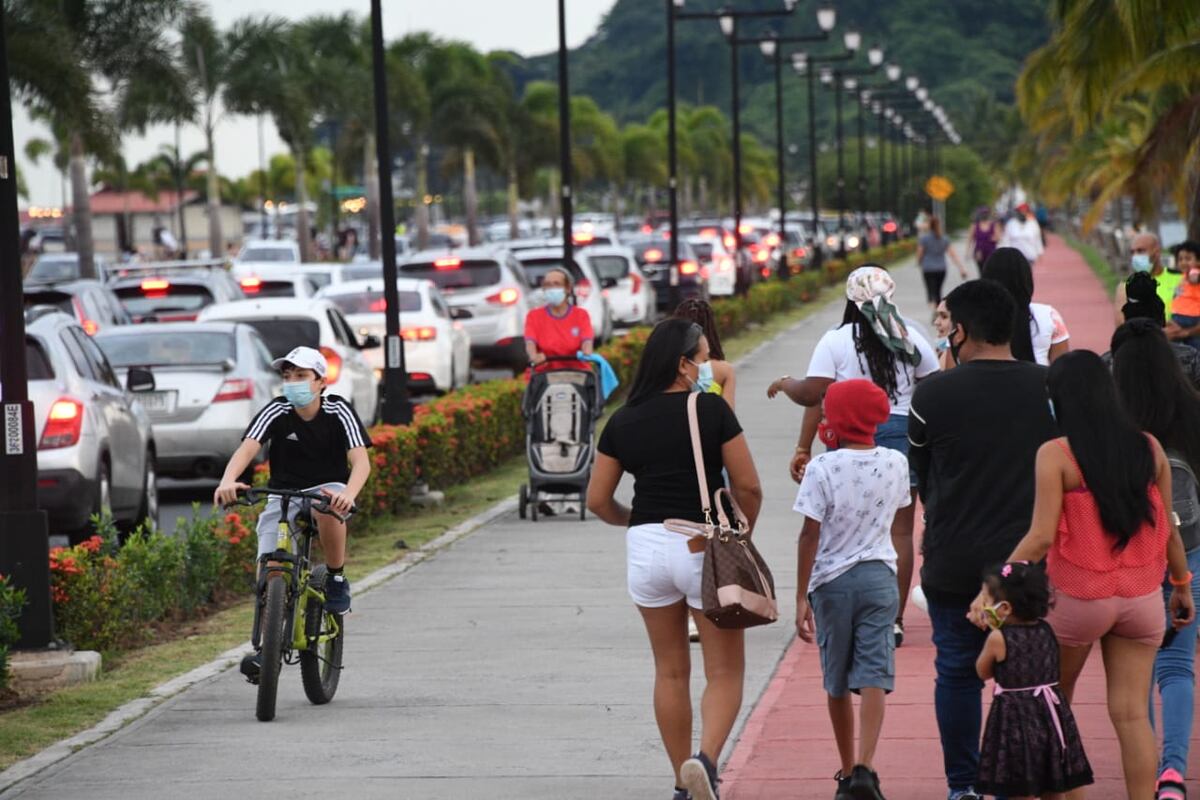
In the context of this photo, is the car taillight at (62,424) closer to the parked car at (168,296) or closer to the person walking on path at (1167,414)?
the person walking on path at (1167,414)

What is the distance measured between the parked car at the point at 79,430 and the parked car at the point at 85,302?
551 centimetres

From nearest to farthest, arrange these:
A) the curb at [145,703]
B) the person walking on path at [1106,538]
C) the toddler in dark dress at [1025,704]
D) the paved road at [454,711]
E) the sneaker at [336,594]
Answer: the toddler in dark dress at [1025,704] < the person walking on path at [1106,538] < the paved road at [454,711] < the curb at [145,703] < the sneaker at [336,594]

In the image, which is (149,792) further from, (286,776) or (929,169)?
(929,169)

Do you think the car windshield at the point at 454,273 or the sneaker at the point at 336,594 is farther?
the car windshield at the point at 454,273

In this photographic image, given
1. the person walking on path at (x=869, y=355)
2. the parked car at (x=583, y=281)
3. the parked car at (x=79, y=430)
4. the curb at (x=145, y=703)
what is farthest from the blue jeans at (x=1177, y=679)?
the parked car at (x=583, y=281)

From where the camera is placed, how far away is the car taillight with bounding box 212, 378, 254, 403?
1756cm

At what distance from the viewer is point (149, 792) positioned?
7695 millimetres

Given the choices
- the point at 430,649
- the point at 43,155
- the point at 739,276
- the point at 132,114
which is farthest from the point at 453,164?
the point at 430,649

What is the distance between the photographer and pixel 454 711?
9023mm

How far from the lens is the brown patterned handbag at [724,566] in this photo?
674 centimetres

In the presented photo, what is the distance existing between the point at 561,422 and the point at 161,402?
4.10 meters

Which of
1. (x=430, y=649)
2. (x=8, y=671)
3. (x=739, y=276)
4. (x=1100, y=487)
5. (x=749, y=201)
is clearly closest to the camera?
(x=1100, y=487)

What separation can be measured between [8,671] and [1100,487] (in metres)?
5.24

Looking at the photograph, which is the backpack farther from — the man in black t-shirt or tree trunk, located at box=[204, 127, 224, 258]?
tree trunk, located at box=[204, 127, 224, 258]
